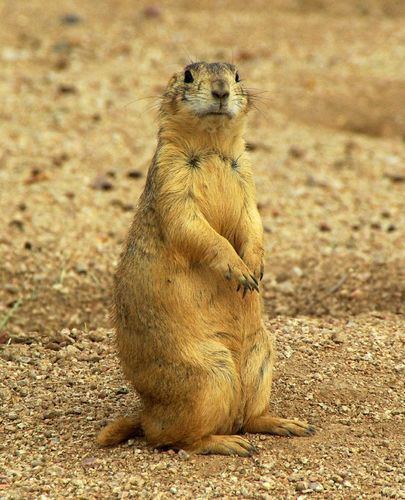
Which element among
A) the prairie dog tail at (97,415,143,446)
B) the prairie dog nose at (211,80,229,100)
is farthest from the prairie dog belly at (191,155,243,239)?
the prairie dog tail at (97,415,143,446)

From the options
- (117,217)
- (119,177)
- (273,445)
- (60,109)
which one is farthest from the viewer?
(60,109)

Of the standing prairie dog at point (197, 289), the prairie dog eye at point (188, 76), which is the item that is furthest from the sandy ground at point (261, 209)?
the prairie dog eye at point (188, 76)

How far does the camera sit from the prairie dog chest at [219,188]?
190 inches

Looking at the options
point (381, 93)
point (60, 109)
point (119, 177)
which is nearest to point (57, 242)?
point (119, 177)

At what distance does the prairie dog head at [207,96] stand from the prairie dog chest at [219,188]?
0.21 m

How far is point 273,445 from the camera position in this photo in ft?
16.0

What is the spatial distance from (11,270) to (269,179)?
3.03 m

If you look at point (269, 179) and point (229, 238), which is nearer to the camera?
point (229, 238)

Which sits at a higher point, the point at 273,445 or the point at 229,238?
the point at 229,238

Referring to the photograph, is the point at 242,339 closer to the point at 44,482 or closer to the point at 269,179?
the point at 44,482

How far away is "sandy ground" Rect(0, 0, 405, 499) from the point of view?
4688 millimetres

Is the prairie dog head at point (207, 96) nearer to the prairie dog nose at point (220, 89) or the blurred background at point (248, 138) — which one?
the prairie dog nose at point (220, 89)

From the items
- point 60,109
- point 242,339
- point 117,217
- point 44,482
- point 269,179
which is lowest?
point 44,482

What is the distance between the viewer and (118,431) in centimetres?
488
